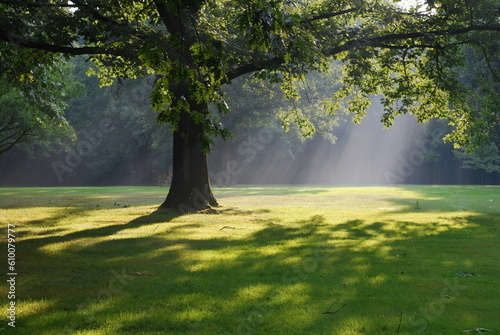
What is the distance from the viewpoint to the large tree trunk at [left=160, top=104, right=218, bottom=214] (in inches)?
729

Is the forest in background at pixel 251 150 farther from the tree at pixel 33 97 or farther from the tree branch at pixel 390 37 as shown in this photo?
the tree branch at pixel 390 37

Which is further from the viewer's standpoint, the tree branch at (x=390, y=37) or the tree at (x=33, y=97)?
the tree branch at (x=390, y=37)

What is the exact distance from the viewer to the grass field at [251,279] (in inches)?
211

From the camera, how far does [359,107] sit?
76.9ft

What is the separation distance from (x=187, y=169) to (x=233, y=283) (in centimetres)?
1175

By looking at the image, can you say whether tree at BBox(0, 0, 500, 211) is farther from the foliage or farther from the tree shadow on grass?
the tree shadow on grass

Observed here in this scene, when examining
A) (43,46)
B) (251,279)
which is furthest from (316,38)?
(251,279)

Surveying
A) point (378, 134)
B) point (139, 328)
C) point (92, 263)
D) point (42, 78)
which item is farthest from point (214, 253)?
point (378, 134)

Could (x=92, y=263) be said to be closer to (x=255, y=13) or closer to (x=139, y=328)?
(x=139, y=328)

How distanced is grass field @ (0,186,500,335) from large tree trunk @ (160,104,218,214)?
14.4ft

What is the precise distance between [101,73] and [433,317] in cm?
1971

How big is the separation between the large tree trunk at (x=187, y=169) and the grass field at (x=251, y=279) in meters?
4.39

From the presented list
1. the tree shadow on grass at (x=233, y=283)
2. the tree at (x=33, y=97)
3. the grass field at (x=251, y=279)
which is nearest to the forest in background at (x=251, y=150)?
the tree at (x=33, y=97)

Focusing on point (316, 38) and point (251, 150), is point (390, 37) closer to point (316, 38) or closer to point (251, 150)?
point (316, 38)
